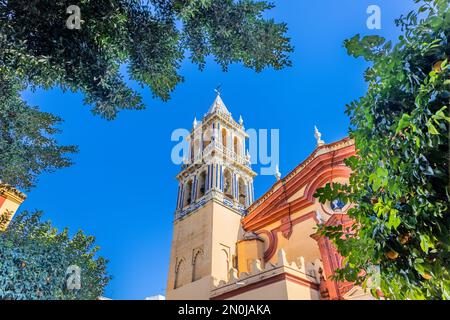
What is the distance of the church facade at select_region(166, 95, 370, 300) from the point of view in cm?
1326

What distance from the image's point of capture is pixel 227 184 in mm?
22766

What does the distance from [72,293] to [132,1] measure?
6.94 meters

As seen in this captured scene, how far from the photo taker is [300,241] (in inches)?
654

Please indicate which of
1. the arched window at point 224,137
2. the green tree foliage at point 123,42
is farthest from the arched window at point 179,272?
the green tree foliage at point 123,42

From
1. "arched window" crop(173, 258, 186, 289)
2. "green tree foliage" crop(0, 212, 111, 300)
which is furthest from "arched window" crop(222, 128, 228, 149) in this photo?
"green tree foliage" crop(0, 212, 111, 300)

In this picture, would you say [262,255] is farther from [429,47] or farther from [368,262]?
[429,47]

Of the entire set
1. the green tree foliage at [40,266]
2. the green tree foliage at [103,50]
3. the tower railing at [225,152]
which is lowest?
the green tree foliage at [40,266]

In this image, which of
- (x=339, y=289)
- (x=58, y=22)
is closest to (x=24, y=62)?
(x=58, y=22)

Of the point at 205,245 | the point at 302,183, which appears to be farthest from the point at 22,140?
the point at 302,183

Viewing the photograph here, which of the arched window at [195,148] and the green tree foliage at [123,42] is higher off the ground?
the arched window at [195,148]

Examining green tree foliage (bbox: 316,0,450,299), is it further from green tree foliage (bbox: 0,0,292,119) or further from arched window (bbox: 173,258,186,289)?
arched window (bbox: 173,258,186,289)

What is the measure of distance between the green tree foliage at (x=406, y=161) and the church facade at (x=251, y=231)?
946 cm

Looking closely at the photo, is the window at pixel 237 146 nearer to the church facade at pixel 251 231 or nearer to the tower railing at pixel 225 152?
the tower railing at pixel 225 152

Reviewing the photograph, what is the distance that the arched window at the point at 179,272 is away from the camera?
18.5 m
